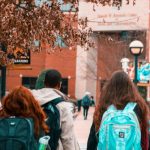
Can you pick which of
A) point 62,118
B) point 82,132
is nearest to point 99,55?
point 82,132

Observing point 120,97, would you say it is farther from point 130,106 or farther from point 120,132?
point 120,132

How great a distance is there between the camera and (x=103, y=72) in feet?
172

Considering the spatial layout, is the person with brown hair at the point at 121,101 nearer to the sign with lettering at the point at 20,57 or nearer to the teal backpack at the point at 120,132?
the teal backpack at the point at 120,132

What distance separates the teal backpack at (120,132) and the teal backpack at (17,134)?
2.15 feet

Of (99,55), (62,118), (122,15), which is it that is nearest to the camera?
(62,118)

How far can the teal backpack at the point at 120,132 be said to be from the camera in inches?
191

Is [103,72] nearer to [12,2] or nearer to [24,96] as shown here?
[12,2]

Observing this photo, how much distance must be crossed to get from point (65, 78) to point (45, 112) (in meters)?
53.3

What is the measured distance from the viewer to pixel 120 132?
487cm

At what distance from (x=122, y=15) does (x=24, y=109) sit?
152 feet

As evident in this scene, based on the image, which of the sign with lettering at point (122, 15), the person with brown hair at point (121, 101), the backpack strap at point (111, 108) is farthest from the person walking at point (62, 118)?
the sign with lettering at point (122, 15)

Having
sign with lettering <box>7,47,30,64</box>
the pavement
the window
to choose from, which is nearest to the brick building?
the window

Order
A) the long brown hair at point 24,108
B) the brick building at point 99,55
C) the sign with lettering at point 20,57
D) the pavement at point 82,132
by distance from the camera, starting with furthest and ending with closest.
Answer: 1. the brick building at point 99,55
2. the pavement at point 82,132
3. the sign with lettering at point 20,57
4. the long brown hair at point 24,108

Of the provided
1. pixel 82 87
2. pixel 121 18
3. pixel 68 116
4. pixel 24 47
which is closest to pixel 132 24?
pixel 121 18
